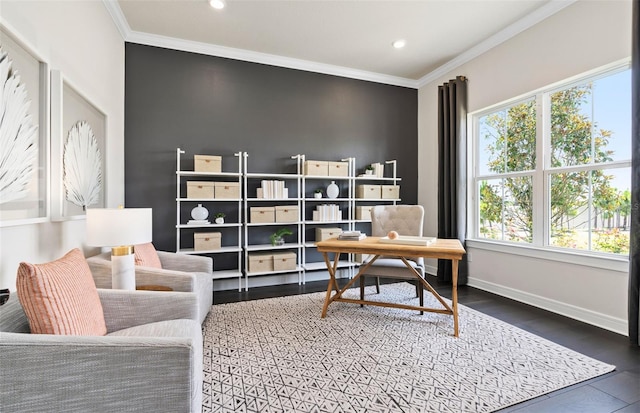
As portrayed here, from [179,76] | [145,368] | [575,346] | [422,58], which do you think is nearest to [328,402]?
[145,368]

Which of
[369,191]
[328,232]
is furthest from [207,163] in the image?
[369,191]

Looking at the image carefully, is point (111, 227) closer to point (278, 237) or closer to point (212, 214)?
point (212, 214)

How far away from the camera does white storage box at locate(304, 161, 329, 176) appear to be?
4027 mm

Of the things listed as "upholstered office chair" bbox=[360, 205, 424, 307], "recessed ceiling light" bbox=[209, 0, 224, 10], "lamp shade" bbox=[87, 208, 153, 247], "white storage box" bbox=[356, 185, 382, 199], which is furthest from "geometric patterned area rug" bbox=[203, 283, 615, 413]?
"recessed ceiling light" bbox=[209, 0, 224, 10]

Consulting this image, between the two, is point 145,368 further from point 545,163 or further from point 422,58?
point 422,58

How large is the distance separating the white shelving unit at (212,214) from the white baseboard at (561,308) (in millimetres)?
2984

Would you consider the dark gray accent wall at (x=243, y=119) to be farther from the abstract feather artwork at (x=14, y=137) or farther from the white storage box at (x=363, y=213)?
the abstract feather artwork at (x=14, y=137)

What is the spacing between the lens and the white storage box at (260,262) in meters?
3.72

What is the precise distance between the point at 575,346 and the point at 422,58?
3.56 meters

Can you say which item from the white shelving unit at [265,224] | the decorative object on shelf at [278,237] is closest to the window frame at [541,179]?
the white shelving unit at [265,224]

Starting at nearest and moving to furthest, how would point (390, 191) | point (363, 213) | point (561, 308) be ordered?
point (561, 308) < point (363, 213) < point (390, 191)

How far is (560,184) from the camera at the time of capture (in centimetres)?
310

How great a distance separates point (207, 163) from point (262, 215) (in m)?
0.87

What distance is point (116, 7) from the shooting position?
9.73 feet
